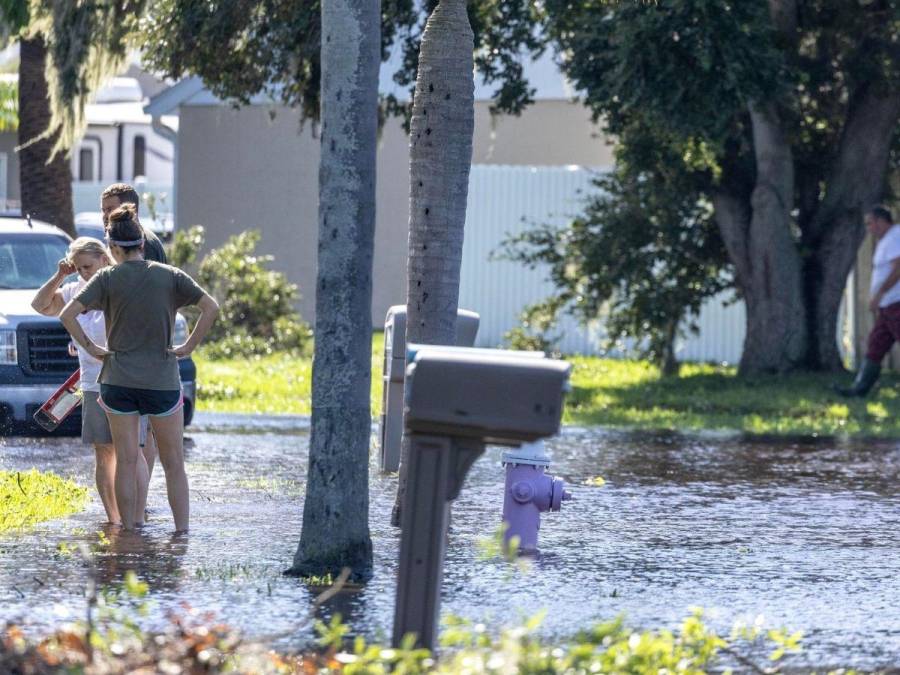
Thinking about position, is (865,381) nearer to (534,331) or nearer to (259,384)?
(259,384)

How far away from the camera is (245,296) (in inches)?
Answer: 869

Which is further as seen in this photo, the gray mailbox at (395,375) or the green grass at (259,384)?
the green grass at (259,384)

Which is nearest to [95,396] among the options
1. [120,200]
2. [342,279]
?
[120,200]

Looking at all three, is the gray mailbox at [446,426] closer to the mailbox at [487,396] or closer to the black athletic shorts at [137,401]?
the mailbox at [487,396]

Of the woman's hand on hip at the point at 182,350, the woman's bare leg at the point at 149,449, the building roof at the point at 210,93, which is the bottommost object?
the woman's bare leg at the point at 149,449

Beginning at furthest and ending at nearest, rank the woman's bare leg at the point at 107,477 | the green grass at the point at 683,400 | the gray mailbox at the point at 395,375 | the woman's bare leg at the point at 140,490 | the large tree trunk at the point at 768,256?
1. the large tree trunk at the point at 768,256
2. the green grass at the point at 683,400
3. the gray mailbox at the point at 395,375
4. the woman's bare leg at the point at 107,477
5. the woman's bare leg at the point at 140,490

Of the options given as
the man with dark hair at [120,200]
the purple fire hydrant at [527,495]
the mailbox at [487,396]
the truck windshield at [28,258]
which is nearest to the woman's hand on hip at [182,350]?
the man with dark hair at [120,200]

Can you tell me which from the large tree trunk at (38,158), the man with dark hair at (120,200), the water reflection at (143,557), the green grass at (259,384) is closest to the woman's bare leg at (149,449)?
the water reflection at (143,557)

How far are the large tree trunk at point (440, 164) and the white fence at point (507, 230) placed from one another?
48.3ft

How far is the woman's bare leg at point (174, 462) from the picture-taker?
857 cm

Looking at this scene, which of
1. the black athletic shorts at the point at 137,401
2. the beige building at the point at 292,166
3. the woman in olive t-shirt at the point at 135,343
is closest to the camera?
the woman in olive t-shirt at the point at 135,343

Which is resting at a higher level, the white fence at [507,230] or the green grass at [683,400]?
the white fence at [507,230]

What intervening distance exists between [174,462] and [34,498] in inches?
52.2

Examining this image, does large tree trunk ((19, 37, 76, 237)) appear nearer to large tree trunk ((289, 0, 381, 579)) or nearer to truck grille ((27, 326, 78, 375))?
truck grille ((27, 326, 78, 375))
